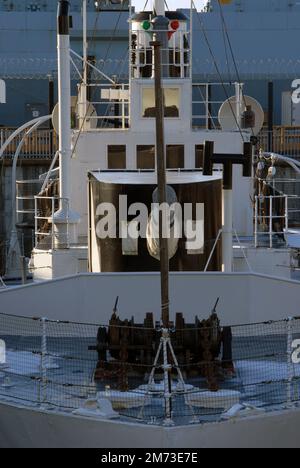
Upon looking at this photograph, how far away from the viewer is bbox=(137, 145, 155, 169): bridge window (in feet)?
67.2

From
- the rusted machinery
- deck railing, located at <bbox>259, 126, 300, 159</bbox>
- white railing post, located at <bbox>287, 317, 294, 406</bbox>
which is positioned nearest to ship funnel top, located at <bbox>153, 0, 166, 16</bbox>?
the rusted machinery

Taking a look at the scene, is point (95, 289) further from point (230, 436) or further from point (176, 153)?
point (176, 153)

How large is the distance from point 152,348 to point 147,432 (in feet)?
5.19

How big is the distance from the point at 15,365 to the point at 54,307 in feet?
5.88

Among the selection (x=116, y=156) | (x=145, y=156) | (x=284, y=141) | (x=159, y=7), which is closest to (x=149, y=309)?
(x=145, y=156)

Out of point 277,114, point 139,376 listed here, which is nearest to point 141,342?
point 139,376

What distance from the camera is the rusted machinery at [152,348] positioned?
43.1ft

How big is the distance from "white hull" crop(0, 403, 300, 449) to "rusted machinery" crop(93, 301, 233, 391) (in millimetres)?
987

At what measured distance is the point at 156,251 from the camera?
16.0 metres

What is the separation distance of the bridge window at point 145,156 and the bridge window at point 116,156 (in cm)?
30

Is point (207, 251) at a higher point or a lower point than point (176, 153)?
lower

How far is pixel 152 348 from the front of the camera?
1329cm

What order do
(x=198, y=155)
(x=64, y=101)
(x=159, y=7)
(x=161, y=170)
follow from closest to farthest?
(x=161, y=170), (x=64, y=101), (x=159, y=7), (x=198, y=155)

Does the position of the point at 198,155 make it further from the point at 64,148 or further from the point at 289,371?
the point at 289,371
